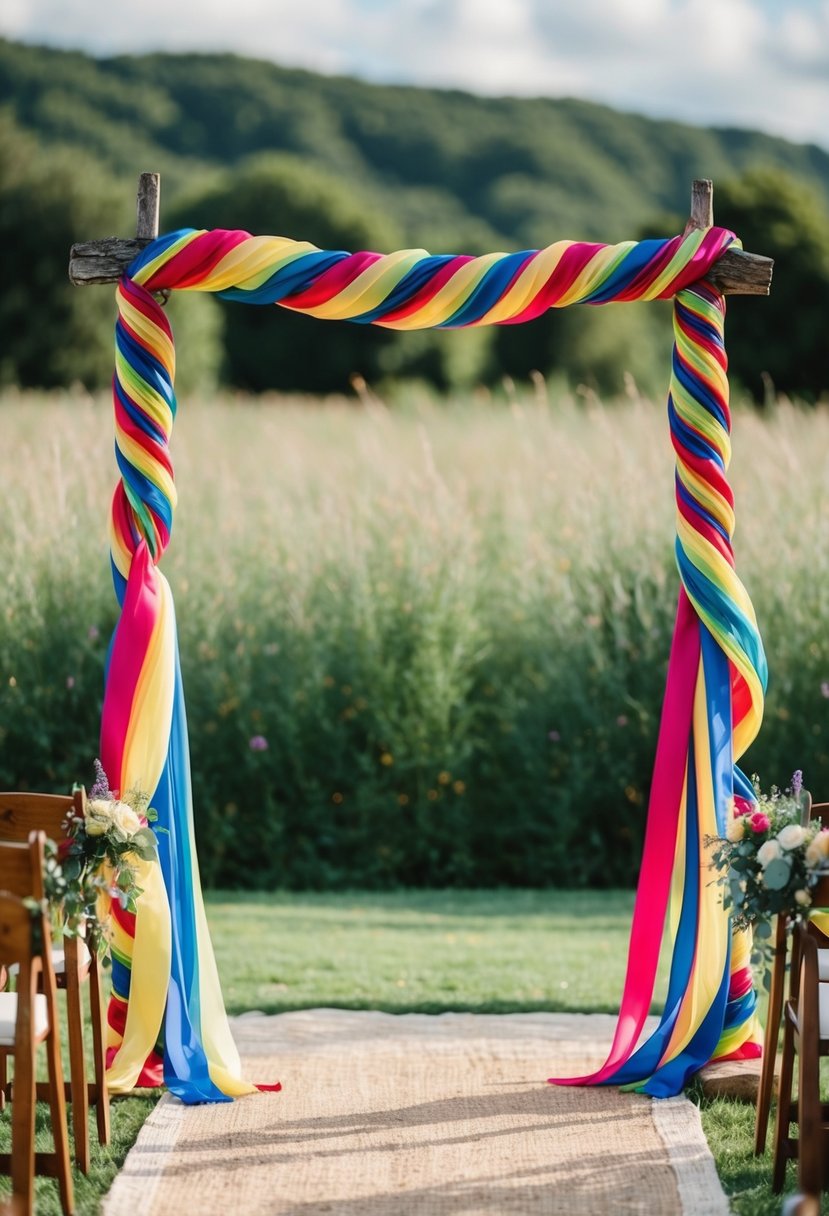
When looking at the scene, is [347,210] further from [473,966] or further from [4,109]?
[473,966]

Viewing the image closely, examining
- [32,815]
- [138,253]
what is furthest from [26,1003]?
[138,253]

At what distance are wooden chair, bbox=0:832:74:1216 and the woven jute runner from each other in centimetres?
31

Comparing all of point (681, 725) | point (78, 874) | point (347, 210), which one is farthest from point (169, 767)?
point (347, 210)

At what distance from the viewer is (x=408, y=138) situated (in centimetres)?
4994

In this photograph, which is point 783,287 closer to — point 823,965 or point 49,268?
point 49,268

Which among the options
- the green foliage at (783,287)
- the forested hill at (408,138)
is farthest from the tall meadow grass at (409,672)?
the forested hill at (408,138)

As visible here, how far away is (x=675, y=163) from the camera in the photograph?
54.3 m

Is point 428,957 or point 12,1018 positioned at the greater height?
point 12,1018

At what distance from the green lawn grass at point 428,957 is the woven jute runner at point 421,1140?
0.17 m

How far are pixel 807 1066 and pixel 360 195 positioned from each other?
95.1 feet

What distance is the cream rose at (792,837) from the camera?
3051 millimetres

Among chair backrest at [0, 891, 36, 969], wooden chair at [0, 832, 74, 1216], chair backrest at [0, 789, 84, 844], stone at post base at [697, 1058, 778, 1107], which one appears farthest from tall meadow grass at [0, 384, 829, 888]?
chair backrest at [0, 891, 36, 969]

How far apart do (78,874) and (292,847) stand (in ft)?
12.6

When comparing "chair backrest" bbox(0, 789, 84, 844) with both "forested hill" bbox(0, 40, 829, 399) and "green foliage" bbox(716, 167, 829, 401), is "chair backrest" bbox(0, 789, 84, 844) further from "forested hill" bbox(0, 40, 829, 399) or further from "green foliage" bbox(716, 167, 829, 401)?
"green foliage" bbox(716, 167, 829, 401)
